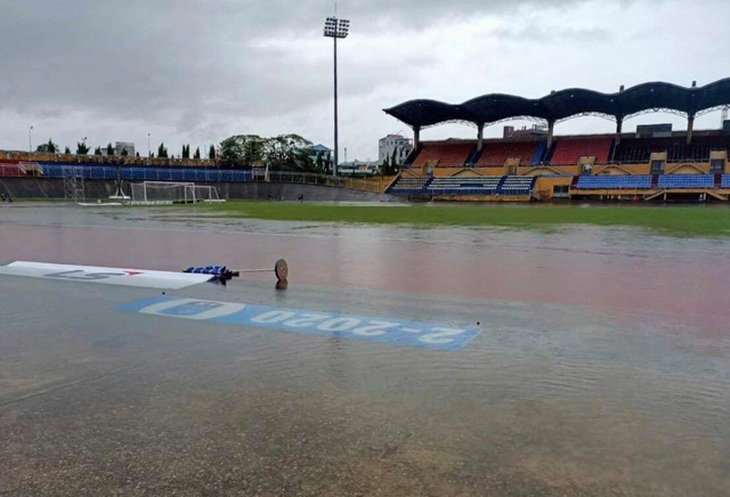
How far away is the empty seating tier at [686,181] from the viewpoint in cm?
5625

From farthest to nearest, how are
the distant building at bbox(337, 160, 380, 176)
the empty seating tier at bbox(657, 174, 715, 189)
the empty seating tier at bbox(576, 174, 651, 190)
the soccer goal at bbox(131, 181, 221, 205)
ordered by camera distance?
the distant building at bbox(337, 160, 380, 176), the empty seating tier at bbox(576, 174, 651, 190), the soccer goal at bbox(131, 181, 221, 205), the empty seating tier at bbox(657, 174, 715, 189)

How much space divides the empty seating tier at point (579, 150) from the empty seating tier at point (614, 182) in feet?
14.6

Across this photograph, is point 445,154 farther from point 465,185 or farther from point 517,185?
point 517,185

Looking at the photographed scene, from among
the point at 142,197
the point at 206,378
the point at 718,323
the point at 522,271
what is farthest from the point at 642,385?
the point at 142,197

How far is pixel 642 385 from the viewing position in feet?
12.3

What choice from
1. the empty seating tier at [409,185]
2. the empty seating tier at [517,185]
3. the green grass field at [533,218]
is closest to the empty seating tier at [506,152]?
the empty seating tier at [517,185]

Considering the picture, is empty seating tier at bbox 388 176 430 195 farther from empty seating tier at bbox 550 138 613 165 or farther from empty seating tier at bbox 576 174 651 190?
empty seating tier at bbox 576 174 651 190

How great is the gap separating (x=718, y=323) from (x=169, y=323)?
5.49 meters

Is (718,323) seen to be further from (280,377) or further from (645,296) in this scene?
(280,377)

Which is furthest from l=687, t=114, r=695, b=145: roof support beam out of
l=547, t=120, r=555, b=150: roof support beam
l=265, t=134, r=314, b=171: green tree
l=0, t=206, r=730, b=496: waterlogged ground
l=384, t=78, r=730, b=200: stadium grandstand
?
l=0, t=206, r=730, b=496: waterlogged ground

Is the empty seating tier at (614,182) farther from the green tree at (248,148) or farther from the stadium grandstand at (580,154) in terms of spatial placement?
the green tree at (248,148)

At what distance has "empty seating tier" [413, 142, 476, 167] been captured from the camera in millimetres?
73312

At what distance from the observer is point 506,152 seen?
71.6 meters

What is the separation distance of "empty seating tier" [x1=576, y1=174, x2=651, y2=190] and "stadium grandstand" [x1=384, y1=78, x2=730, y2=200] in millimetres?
99
